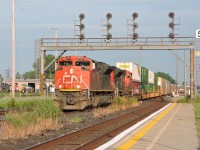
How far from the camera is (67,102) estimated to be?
87.2 feet

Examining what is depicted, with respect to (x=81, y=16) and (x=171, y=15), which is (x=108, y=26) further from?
(x=171, y=15)

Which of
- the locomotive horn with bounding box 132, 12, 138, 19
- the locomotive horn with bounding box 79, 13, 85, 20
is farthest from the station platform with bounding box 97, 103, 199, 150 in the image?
the locomotive horn with bounding box 79, 13, 85, 20

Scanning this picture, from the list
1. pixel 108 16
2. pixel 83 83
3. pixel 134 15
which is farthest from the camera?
pixel 108 16

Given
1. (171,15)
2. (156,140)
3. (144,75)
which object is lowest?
(156,140)

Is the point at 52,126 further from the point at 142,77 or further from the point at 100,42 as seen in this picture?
the point at 142,77

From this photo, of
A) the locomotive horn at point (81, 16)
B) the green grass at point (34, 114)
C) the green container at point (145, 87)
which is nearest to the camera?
the green grass at point (34, 114)

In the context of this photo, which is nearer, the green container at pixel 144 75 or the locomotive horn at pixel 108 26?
the locomotive horn at pixel 108 26

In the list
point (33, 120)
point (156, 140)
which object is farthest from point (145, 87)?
point (156, 140)

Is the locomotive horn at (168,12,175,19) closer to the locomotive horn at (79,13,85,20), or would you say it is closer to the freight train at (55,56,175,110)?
the locomotive horn at (79,13,85,20)

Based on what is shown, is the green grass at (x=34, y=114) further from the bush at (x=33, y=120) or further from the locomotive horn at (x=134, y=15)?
the locomotive horn at (x=134, y=15)

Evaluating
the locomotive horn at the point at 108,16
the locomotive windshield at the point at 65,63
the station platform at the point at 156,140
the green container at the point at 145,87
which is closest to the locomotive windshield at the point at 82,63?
the locomotive windshield at the point at 65,63

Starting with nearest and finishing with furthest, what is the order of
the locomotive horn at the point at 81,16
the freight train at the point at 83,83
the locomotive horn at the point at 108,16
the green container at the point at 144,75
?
the freight train at the point at 83,83 < the locomotive horn at the point at 81,16 < the locomotive horn at the point at 108,16 < the green container at the point at 144,75

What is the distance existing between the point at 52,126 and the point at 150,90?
38826mm

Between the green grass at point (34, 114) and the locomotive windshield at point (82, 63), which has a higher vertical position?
the locomotive windshield at point (82, 63)
